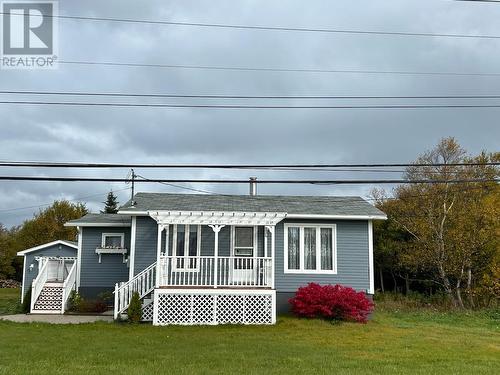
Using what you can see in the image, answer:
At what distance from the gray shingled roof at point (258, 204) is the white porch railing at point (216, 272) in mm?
2007

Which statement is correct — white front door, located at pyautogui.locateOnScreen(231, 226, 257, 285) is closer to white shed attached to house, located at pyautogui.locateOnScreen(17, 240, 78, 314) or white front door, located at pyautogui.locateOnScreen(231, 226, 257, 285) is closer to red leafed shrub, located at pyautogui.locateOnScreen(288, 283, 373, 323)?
red leafed shrub, located at pyautogui.locateOnScreen(288, 283, 373, 323)

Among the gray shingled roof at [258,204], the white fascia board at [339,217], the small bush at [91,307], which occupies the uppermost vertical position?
the gray shingled roof at [258,204]

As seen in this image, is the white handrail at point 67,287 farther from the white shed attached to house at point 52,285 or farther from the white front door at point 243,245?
the white front door at point 243,245

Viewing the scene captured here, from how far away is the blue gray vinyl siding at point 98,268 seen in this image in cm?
1956

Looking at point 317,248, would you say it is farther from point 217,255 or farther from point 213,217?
point 213,217

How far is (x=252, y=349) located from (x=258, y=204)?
29.6ft

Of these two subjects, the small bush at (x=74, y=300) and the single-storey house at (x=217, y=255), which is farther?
the small bush at (x=74, y=300)

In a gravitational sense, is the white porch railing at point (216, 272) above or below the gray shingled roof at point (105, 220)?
below

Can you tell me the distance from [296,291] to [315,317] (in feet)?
5.30

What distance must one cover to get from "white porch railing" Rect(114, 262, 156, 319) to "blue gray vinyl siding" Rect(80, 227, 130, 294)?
3593 millimetres

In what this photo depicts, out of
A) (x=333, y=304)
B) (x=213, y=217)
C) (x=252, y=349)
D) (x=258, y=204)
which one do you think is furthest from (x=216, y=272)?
(x=252, y=349)

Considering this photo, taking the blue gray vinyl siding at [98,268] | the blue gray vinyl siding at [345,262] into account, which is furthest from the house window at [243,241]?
the blue gray vinyl siding at [98,268]

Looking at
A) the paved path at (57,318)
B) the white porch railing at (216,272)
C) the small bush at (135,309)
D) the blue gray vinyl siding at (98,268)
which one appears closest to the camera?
the small bush at (135,309)

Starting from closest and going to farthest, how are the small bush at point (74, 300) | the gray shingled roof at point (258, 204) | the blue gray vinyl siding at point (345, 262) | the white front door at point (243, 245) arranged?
the white front door at point (243, 245) → the blue gray vinyl siding at point (345, 262) → the gray shingled roof at point (258, 204) → the small bush at point (74, 300)
